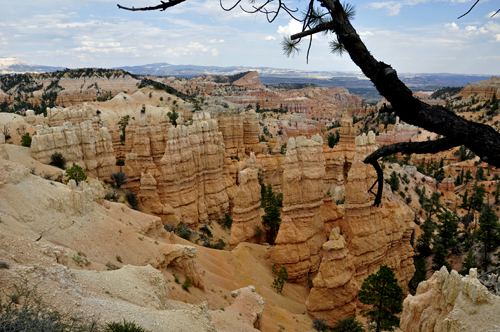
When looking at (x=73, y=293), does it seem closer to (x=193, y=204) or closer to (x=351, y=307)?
(x=351, y=307)

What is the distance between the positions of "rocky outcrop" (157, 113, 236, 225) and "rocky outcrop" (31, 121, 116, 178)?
5.65 metres

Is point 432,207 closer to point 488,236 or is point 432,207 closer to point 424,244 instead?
point 424,244

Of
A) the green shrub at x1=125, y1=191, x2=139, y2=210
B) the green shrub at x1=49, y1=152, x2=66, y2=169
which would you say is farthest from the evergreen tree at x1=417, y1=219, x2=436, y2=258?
the green shrub at x1=49, y1=152, x2=66, y2=169

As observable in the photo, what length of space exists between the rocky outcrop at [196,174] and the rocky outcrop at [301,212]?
12.6 metres

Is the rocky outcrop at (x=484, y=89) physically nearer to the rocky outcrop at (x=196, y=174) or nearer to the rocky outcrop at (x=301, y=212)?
the rocky outcrop at (x=196, y=174)

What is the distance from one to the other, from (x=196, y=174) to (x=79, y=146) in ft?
38.6

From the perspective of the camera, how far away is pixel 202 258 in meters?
21.3

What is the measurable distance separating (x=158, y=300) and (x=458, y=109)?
376 feet

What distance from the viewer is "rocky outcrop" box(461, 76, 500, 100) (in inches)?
4198

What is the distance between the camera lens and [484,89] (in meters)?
112

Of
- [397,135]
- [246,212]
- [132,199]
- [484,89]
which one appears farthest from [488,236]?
[484,89]

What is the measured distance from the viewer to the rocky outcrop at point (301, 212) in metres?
24.4

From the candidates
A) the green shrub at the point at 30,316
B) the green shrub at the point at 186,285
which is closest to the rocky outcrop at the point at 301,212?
the green shrub at the point at 186,285

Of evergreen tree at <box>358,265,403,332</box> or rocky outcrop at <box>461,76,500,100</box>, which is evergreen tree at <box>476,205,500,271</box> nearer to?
evergreen tree at <box>358,265,403,332</box>
